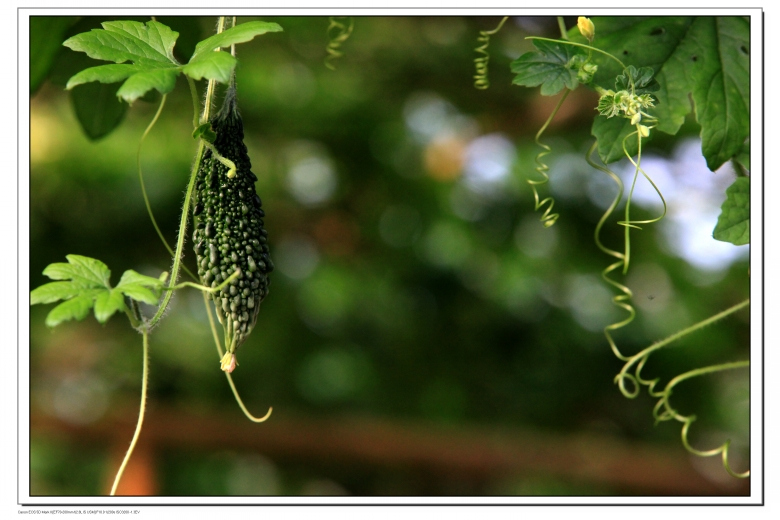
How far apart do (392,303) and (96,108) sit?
145 centimetres

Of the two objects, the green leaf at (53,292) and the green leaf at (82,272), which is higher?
the green leaf at (82,272)

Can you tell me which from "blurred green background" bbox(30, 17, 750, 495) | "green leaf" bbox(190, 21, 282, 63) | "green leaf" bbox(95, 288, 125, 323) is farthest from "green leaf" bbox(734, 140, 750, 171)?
"blurred green background" bbox(30, 17, 750, 495)

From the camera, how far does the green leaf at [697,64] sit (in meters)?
0.69

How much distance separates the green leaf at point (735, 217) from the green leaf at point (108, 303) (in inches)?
23.0

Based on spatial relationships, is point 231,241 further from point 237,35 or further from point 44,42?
point 44,42

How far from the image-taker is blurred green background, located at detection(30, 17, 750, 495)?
6.62 feet

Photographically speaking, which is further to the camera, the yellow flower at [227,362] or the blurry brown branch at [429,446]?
the blurry brown branch at [429,446]

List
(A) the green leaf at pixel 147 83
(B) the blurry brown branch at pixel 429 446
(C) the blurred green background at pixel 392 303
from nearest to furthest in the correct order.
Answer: (A) the green leaf at pixel 147 83
(C) the blurred green background at pixel 392 303
(B) the blurry brown branch at pixel 429 446

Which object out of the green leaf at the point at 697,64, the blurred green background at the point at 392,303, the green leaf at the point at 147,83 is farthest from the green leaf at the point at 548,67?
the blurred green background at the point at 392,303

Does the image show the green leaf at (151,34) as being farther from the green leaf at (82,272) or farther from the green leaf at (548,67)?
the green leaf at (548,67)

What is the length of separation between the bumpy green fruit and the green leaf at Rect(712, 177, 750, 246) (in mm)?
477

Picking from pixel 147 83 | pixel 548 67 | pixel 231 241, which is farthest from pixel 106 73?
pixel 548 67

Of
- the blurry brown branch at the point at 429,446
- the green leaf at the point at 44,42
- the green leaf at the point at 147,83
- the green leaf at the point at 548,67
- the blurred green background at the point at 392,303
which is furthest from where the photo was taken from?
the blurry brown branch at the point at 429,446
